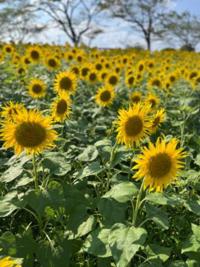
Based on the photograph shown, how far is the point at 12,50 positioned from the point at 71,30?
901 inches

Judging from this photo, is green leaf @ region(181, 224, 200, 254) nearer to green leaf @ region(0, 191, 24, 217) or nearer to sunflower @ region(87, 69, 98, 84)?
green leaf @ region(0, 191, 24, 217)

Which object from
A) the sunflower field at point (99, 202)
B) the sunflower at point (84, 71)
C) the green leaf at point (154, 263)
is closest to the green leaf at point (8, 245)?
the sunflower field at point (99, 202)

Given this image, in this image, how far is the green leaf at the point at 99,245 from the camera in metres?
2.39

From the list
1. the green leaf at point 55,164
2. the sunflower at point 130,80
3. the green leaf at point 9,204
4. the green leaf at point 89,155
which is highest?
the green leaf at point 55,164

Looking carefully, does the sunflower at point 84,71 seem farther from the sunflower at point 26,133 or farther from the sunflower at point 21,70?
the sunflower at point 26,133

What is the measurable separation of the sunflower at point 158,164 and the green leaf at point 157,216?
0.17 metres

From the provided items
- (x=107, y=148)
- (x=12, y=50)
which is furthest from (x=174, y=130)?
(x=12, y=50)

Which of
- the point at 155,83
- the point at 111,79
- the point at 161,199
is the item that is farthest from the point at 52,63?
the point at 161,199

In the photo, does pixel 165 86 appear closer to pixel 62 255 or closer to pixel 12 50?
pixel 12 50

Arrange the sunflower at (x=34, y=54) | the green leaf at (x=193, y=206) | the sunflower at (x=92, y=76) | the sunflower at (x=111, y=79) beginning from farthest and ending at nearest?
the sunflower at (x=34, y=54) → the sunflower at (x=92, y=76) → the sunflower at (x=111, y=79) → the green leaf at (x=193, y=206)

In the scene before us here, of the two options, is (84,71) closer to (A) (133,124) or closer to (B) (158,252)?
(A) (133,124)

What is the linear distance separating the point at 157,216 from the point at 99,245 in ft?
1.04

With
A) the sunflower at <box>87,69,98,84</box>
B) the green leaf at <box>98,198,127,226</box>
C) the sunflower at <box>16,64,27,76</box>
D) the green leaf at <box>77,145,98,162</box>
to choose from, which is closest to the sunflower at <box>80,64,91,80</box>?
the sunflower at <box>87,69,98,84</box>

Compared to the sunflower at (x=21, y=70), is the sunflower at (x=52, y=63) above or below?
above
